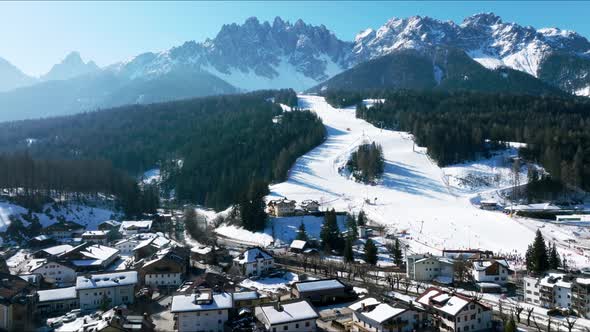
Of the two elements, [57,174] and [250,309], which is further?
[57,174]

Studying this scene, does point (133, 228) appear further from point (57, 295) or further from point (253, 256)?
point (57, 295)

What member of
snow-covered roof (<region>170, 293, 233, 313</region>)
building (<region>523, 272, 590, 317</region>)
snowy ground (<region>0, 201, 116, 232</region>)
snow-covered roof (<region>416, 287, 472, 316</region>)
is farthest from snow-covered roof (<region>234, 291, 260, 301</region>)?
snowy ground (<region>0, 201, 116, 232</region>)

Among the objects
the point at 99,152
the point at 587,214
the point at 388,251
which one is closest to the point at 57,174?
the point at 388,251

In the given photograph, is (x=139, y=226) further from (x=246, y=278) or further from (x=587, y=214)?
(x=587, y=214)

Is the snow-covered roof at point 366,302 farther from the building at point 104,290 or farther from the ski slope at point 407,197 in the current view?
the ski slope at point 407,197

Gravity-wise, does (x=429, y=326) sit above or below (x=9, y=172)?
below
